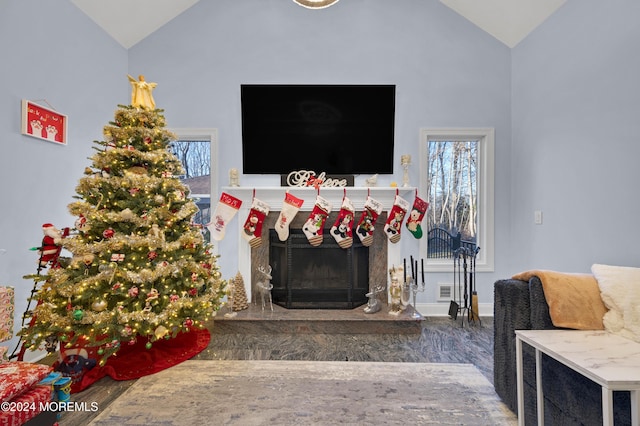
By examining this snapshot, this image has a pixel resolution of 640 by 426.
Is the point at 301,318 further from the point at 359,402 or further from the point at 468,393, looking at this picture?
the point at 468,393

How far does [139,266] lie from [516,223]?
137 inches

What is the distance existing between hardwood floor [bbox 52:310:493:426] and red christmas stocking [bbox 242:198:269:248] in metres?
0.77

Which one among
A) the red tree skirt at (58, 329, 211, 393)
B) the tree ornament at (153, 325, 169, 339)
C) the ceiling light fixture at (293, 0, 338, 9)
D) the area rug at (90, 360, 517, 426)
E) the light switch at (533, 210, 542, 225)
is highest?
the ceiling light fixture at (293, 0, 338, 9)

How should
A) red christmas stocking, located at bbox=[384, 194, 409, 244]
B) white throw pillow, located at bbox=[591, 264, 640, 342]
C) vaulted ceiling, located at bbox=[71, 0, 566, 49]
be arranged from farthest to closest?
1. red christmas stocking, located at bbox=[384, 194, 409, 244]
2. vaulted ceiling, located at bbox=[71, 0, 566, 49]
3. white throw pillow, located at bbox=[591, 264, 640, 342]

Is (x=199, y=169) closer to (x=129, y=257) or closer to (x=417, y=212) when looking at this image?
(x=129, y=257)

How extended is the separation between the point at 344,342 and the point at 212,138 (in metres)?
2.43

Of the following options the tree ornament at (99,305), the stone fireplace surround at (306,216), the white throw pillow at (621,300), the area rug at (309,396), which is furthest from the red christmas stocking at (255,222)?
the white throw pillow at (621,300)

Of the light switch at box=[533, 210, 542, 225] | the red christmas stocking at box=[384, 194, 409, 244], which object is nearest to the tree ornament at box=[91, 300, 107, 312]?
the red christmas stocking at box=[384, 194, 409, 244]

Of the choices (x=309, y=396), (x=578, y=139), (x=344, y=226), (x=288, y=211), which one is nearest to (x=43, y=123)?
(x=288, y=211)

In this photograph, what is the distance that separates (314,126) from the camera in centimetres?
339

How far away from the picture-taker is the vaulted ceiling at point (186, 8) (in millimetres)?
2994

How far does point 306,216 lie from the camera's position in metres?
3.40

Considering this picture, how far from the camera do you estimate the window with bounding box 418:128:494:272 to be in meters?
3.55

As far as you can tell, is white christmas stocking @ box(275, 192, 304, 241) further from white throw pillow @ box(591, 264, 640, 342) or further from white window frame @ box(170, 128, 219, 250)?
white throw pillow @ box(591, 264, 640, 342)
